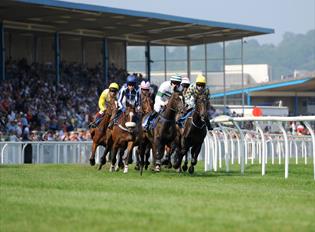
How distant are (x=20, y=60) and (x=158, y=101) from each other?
2310 cm

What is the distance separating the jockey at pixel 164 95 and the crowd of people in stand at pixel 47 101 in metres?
11.7

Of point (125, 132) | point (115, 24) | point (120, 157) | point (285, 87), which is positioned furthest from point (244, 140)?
point (285, 87)

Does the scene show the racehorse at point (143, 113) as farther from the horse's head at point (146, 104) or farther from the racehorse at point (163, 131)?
the racehorse at point (163, 131)

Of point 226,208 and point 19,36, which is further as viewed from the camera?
point 19,36

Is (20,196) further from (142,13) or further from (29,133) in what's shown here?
(142,13)

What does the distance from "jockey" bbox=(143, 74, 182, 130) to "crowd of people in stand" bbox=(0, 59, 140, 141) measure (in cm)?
1171

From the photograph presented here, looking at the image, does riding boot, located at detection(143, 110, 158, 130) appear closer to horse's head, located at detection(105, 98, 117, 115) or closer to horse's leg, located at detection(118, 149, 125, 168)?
horse's leg, located at detection(118, 149, 125, 168)

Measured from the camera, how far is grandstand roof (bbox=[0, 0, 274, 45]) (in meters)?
37.1

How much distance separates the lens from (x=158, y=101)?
1980cm

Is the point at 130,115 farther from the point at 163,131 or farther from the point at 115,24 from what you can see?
the point at 115,24

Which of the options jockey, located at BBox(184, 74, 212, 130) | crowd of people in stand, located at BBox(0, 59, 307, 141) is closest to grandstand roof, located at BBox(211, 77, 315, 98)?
crowd of people in stand, located at BBox(0, 59, 307, 141)

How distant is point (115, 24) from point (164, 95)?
23.7 m

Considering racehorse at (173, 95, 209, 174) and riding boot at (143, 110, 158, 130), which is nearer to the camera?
racehorse at (173, 95, 209, 174)

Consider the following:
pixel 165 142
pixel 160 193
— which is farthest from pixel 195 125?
pixel 160 193
